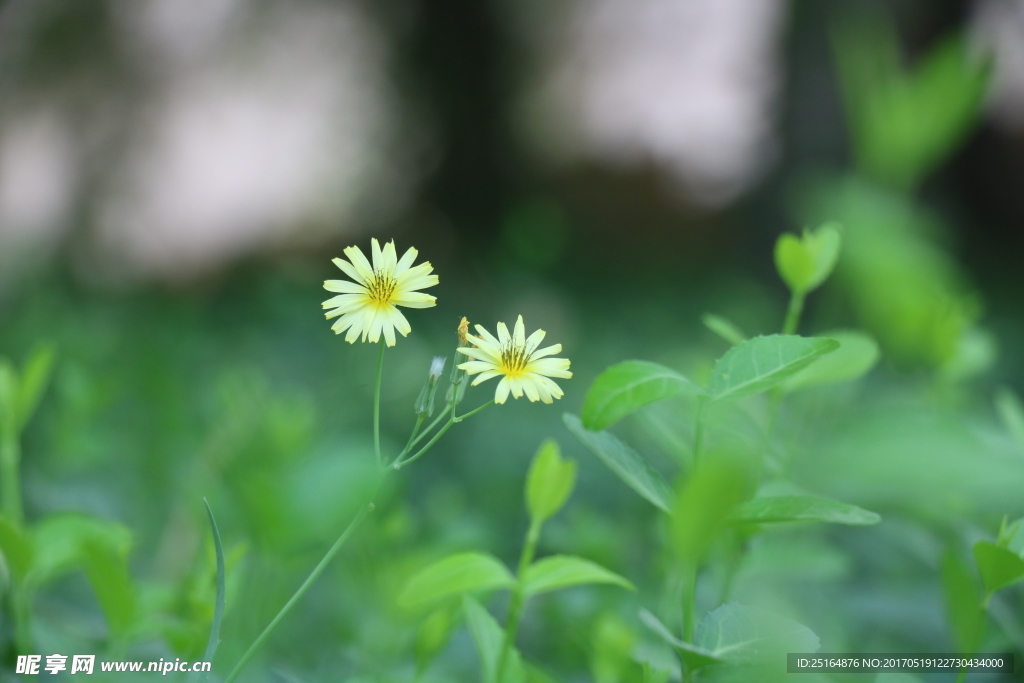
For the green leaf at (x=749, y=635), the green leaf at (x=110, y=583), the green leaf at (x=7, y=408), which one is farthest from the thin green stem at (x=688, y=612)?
the green leaf at (x=7, y=408)

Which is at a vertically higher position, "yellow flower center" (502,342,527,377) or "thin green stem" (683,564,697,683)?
"yellow flower center" (502,342,527,377)

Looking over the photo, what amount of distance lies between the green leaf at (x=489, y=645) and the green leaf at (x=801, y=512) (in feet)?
0.36

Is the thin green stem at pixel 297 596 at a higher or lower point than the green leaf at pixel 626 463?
lower

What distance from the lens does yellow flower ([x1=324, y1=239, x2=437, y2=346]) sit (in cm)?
A: 27

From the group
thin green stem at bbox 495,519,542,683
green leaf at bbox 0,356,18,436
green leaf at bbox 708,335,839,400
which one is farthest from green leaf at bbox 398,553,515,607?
green leaf at bbox 0,356,18,436

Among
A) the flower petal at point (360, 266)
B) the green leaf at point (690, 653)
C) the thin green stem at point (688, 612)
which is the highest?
the flower petal at point (360, 266)

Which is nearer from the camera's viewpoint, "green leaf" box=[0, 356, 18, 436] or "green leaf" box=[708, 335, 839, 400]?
"green leaf" box=[708, 335, 839, 400]

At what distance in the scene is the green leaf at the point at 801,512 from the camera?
0.24m

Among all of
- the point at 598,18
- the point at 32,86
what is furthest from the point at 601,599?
the point at 598,18

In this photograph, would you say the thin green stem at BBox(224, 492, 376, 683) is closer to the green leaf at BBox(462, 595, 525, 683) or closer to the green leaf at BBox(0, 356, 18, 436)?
the green leaf at BBox(462, 595, 525, 683)

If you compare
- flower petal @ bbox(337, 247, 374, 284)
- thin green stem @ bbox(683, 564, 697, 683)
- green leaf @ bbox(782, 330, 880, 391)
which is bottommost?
thin green stem @ bbox(683, 564, 697, 683)

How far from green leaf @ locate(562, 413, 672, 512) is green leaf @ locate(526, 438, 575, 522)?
2cm

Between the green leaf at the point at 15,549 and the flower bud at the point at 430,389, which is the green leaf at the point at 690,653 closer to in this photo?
the flower bud at the point at 430,389

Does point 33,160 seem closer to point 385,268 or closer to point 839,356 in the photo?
point 385,268
